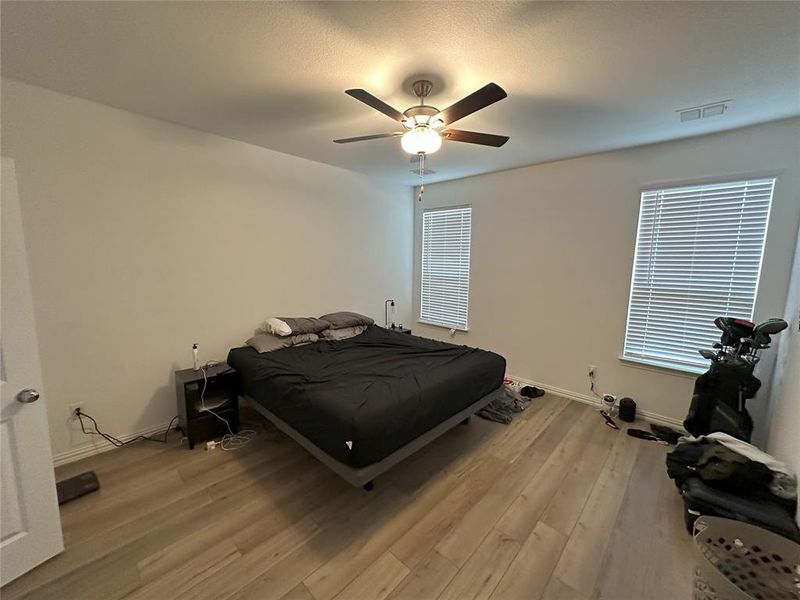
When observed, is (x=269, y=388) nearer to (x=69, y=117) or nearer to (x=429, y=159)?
(x=69, y=117)

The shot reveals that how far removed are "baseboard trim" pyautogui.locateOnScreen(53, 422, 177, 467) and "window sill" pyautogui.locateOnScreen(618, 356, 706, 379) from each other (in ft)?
15.2

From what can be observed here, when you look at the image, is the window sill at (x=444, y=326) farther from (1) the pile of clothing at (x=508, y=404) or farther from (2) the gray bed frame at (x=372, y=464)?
(2) the gray bed frame at (x=372, y=464)

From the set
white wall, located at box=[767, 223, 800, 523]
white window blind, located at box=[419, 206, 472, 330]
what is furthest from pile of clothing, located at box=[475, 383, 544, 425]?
white wall, located at box=[767, 223, 800, 523]

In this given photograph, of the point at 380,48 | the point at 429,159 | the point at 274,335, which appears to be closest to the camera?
the point at 380,48

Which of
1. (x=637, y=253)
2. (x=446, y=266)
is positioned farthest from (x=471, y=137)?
(x=446, y=266)

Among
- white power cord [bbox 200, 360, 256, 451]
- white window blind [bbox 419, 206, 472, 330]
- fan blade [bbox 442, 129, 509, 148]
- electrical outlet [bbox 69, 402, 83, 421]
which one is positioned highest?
fan blade [bbox 442, 129, 509, 148]

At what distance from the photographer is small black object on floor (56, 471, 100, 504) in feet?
6.72

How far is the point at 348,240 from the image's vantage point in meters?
4.27

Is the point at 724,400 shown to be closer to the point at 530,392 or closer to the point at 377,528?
the point at 530,392

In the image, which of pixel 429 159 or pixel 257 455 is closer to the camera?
pixel 257 455

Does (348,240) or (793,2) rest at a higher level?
(793,2)

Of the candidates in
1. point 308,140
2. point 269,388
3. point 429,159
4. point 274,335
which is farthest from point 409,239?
point 269,388

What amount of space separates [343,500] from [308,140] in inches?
123

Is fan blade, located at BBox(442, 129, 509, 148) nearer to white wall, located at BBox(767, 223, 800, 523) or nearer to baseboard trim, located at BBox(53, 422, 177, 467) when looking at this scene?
white wall, located at BBox(767, 223, 800, 523)
